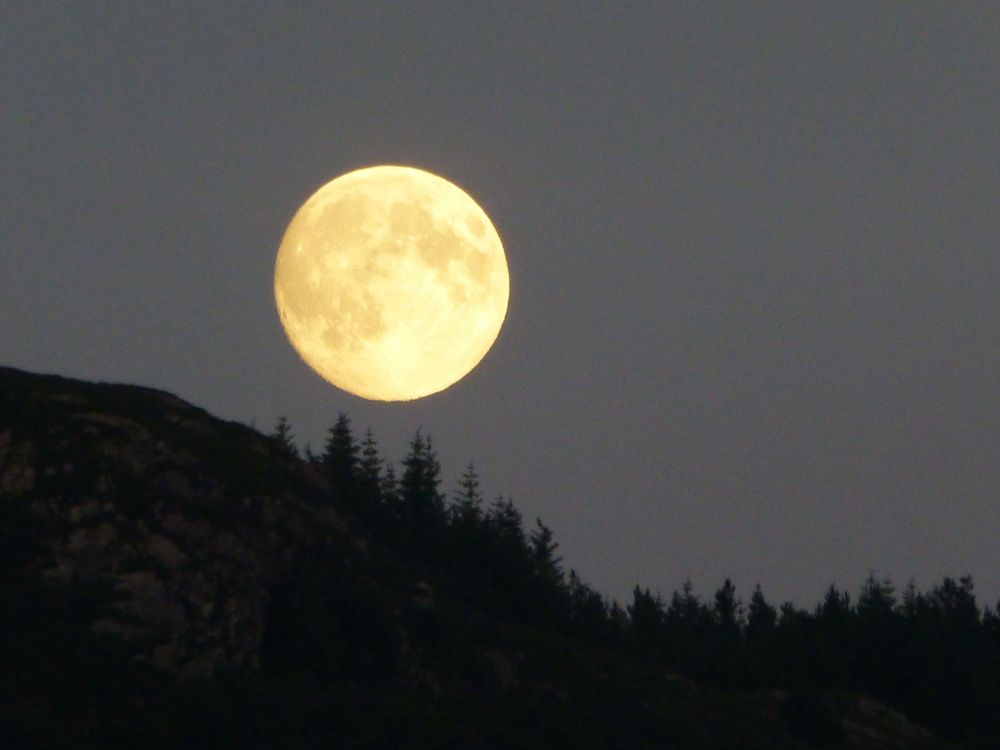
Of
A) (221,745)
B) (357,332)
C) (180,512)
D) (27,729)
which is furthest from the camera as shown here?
(357,332)

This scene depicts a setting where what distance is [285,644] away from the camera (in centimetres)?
5372

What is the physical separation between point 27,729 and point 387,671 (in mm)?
23044

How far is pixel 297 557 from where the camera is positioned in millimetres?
58031

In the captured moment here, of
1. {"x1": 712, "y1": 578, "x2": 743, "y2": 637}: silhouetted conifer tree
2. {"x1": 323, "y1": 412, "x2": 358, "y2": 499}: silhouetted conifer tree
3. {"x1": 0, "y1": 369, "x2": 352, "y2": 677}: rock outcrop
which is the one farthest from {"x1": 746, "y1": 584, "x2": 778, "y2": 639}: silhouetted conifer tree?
{"x1": 0, "y1": 369, "x2": 352, "y2": 677}: rock outcrop

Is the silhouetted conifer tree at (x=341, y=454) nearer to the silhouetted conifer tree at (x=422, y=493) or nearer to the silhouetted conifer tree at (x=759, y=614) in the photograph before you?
the silhouetted conifer tree at (x=422, y=493)

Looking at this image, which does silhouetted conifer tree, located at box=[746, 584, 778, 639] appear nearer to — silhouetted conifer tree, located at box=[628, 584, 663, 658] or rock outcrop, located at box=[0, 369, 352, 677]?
silhouetted conifer tree, located at box=[628, 584, 663, 658]

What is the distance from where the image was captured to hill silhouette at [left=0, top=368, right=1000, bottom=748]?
4194 cm

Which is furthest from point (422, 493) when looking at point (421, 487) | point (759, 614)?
point (759, 614)

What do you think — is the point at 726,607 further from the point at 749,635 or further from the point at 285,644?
the point at 285,644

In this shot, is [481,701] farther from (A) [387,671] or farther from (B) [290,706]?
(B) [290,706]

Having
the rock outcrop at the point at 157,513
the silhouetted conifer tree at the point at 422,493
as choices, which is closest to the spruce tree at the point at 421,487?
the silhouetted conifer tree at the point at 422,493

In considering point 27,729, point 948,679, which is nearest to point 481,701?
point 27,729

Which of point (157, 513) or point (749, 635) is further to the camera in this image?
point (749, 635)

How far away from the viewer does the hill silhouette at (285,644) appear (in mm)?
41938
